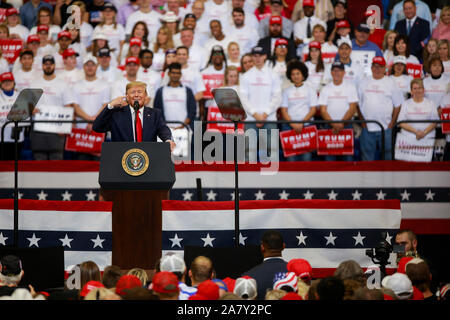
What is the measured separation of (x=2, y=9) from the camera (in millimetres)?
16750

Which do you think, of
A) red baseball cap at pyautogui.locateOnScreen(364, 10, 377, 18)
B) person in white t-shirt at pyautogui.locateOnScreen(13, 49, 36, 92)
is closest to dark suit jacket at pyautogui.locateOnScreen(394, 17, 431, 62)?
red baseball cap at pyautogui.locateOnScreen(364, 10, 377, 18)

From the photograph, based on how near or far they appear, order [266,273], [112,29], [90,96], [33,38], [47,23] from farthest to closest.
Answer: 1. [47,23]
2. [112,29]
3. [33,38]
4. [90,96]
5. [266,273]

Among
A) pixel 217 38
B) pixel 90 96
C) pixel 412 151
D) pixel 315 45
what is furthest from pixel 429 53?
pixel 90 96

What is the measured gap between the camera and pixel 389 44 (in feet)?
A: 50.2

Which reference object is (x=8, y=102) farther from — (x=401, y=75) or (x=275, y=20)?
(x=401, y=75)

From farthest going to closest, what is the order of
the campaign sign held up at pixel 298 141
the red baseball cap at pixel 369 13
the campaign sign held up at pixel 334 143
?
1. the red baseball cap at pixel 369 13
2. the campaign sign held up at pixel 298 141
3. the campaign sign held up at pixel 334 143

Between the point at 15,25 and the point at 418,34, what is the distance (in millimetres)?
7591

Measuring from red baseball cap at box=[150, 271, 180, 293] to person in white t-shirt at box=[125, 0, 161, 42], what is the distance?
9.36 meters

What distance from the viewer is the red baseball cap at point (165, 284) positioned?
7.11 metres

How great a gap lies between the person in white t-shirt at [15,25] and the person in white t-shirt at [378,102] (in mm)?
6431

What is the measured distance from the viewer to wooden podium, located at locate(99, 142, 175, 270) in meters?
9.12

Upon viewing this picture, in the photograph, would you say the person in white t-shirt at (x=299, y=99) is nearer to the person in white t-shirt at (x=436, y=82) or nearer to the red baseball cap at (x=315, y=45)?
the red baseball cap at (x=315, y=45)

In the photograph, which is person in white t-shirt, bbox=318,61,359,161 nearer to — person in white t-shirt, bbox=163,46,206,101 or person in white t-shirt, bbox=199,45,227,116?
person in white t-shirt, bbox=199,45,227,116

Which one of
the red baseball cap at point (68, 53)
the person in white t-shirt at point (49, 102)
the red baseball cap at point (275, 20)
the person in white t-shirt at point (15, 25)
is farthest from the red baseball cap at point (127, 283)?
the person in white t-shirt at point (15, 25)
